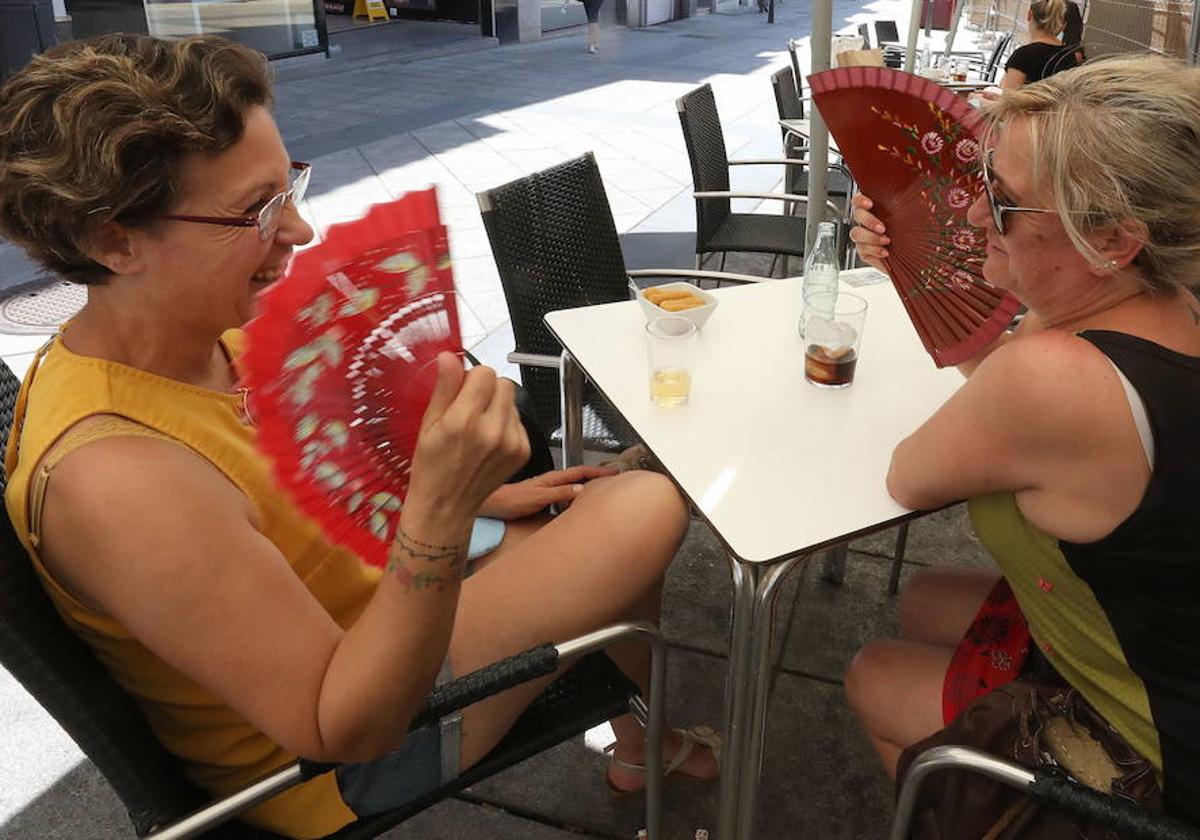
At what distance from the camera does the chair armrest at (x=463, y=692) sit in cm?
102

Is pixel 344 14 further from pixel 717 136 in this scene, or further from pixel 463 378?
pixel 463 378

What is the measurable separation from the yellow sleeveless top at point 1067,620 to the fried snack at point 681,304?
30.2 inches

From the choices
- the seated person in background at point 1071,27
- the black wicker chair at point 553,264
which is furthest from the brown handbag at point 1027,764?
the seated person in background at point 1071,27

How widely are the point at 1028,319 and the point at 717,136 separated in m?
2.16

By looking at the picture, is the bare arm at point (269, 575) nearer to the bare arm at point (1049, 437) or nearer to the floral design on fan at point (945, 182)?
the bare arm at point (1049, 437)

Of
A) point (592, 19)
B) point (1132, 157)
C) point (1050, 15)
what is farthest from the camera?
point (592, 19)

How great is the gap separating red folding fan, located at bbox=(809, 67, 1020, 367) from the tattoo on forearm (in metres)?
1.02

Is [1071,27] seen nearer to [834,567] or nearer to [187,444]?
[834,567]

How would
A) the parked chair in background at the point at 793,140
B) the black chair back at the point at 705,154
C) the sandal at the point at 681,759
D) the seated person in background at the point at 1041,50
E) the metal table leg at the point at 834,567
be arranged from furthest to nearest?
1. the seated person in background at the point at 1041,50
2. the parked chair in background at the point at 793,140
3. the black chair back at the point at 705,154
4. the metal table leg at the point at 834,567
5. the sandal at the point at 681,759

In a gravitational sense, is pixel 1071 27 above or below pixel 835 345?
above

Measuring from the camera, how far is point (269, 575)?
0.92 metres

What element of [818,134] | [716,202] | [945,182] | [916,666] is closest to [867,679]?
[916,666]

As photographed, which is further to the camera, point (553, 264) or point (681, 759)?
point (553, 264)

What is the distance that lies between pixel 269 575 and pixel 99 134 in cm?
46
